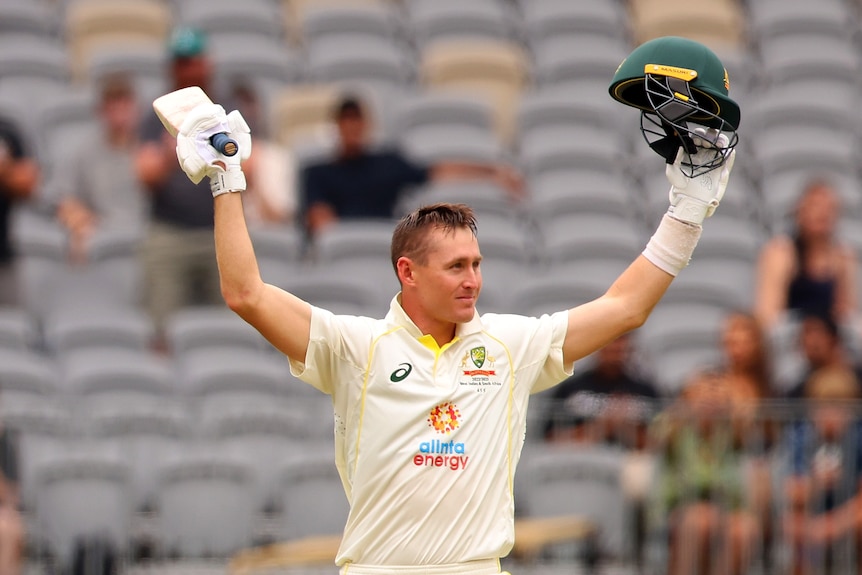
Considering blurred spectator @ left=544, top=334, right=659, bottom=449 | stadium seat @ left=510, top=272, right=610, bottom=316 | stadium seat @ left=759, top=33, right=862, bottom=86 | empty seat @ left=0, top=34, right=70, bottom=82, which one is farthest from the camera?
stadium seat @ left=759, top=33, right=862, bottom=86

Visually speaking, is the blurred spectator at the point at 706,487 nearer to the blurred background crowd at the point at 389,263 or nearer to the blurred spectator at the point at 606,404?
the blurred background crowd at the point at 389,263

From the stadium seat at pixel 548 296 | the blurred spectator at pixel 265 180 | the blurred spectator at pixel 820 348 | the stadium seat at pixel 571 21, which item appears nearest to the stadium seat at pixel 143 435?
the blurred spectator at pixel 265 180

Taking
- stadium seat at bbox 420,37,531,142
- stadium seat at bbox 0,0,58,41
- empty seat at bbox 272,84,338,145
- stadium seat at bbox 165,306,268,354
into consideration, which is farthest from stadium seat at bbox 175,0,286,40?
stadium seat at bbox 165,306,268,354

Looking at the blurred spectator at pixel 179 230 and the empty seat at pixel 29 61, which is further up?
the empty seat at pixel 29 61

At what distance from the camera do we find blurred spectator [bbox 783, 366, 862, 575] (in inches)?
398

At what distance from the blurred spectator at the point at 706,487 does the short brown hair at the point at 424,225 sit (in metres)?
4.90

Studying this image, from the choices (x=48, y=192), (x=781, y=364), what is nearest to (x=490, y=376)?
(x=781, y=364)

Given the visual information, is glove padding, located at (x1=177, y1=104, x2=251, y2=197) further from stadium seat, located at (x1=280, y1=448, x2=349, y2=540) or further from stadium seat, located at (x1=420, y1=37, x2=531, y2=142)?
stadium seat, located at (x1=420, y1=37, x2=531, y2=142)

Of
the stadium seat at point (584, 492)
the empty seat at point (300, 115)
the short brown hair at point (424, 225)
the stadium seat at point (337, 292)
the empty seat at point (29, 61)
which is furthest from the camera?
the empty seat at point (29, 61)

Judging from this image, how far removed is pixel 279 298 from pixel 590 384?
5.86 metres

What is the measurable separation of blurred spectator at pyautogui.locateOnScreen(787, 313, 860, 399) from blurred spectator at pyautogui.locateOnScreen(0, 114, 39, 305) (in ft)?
18.4

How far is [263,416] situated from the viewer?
34.7ft

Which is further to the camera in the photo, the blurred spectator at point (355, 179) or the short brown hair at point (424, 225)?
the blurred spectator at point (355, 179)

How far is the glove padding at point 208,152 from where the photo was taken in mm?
5285
